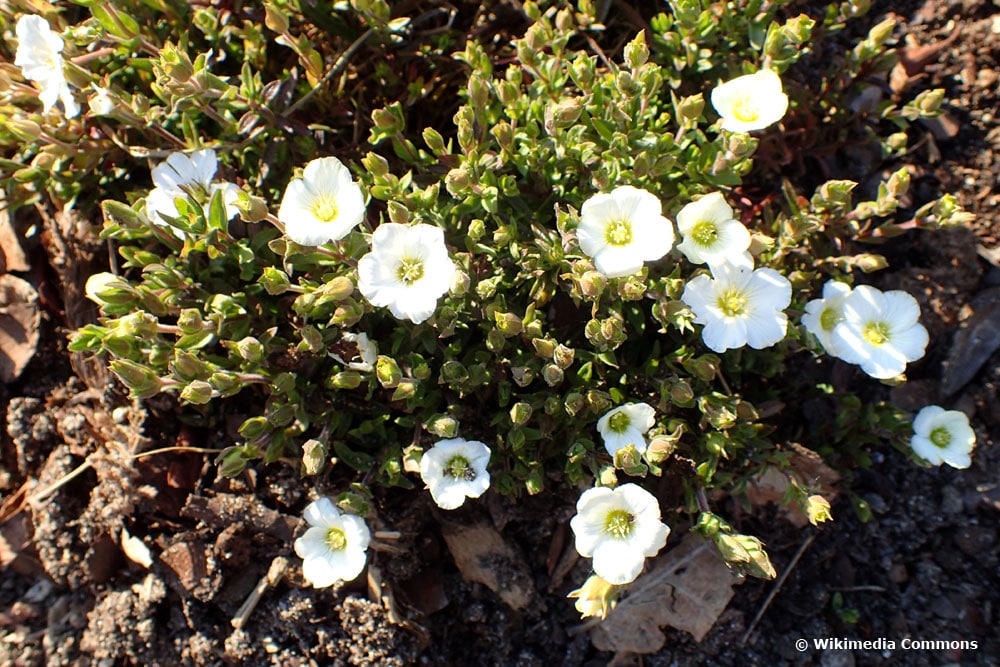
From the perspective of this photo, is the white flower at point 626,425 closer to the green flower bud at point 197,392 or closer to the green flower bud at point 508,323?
the green flower bud at point 508,323

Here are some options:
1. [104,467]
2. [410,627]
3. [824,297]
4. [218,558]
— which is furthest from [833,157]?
[104,467]

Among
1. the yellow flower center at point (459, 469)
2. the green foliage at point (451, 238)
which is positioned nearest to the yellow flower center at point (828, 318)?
the green foliage at point (451, 238)

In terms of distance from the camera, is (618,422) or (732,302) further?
(618,422)

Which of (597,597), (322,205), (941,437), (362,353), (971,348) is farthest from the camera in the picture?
(971,348)

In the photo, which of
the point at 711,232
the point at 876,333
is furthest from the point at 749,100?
the point at 876,333

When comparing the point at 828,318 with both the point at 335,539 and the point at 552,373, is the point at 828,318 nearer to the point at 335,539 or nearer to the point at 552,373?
the point at 552,373

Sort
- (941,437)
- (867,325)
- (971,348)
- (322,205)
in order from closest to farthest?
(322,205) < (867,325) < (941,437) < (971,348)
